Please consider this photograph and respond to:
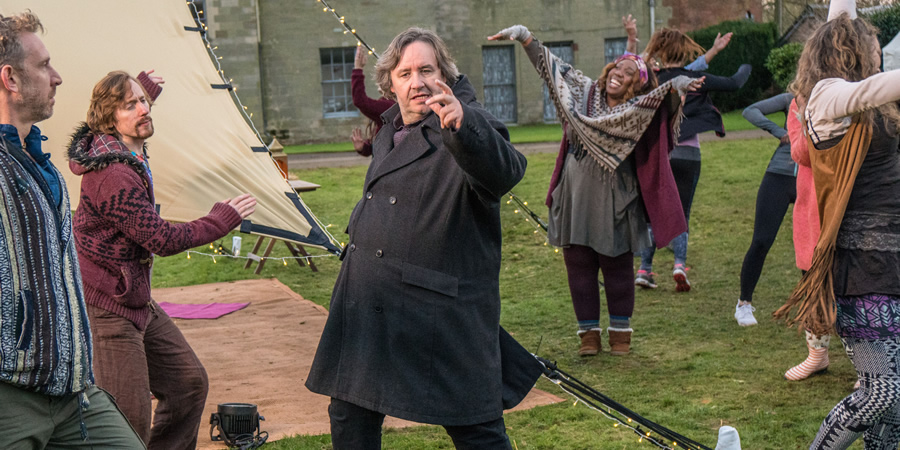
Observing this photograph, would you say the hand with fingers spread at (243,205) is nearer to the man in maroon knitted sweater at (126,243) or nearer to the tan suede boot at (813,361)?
the man in maroon knitted sweater at (126,243)

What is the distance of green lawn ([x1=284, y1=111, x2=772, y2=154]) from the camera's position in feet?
67.6

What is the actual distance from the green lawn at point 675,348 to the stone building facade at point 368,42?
1267 centimetres

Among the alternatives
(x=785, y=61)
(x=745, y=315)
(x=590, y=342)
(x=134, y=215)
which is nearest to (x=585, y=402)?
(x=134, y=215)

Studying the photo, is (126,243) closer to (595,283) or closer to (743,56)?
(595,283)

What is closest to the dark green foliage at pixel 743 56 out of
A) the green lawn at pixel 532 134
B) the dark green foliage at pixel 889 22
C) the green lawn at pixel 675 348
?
the green lawn at pixel 532 134

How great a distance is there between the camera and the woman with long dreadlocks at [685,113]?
7015 mm

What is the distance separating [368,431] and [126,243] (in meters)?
1.19

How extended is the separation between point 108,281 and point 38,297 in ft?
3.77

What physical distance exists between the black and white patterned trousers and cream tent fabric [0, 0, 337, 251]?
11.9 feet

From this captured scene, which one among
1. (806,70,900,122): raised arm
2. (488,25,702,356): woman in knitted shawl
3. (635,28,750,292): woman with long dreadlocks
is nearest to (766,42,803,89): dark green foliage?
(635,28,750,292): woman with long dreadlocks

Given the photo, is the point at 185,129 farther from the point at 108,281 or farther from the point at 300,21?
the point at 300,21

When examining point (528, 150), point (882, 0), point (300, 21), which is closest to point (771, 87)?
point (882, 0)

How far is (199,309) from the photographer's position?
7.47 meters

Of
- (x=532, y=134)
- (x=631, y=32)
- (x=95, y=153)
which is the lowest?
(x=532, y=134)
